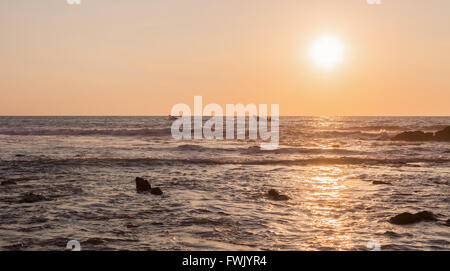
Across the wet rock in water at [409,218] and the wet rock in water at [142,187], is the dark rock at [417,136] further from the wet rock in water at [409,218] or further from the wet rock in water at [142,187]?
the wet rock in water at [142,187]

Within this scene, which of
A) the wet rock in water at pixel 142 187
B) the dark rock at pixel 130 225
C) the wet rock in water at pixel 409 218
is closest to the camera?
the dark rock at pixel 130 225

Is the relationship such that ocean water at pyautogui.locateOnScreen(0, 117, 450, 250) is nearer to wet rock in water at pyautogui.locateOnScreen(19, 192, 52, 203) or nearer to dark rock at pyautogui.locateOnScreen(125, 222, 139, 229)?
dark rock at pyautogui.locateOnScreen(125, 222, 139, 229)

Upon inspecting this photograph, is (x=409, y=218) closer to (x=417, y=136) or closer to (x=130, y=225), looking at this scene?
(x=130, y=225)

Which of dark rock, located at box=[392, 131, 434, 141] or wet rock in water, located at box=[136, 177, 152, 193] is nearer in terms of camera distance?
wet rock in water, located at box=[136, 177, 152, 193]

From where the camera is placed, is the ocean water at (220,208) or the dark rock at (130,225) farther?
the dark rock at (130,225)

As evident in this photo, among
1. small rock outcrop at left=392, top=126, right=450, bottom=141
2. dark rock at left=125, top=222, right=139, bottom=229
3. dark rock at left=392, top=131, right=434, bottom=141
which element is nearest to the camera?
dark rock at left=125, top=222, right=139, bottom=229

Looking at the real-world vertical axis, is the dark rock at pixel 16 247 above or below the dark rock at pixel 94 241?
above

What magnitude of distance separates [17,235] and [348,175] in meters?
17.3

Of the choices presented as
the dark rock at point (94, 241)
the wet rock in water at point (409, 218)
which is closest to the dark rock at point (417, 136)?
the wet rock in water at point (409, 218)

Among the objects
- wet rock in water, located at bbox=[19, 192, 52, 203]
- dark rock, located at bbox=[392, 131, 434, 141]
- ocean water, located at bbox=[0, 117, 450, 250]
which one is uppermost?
dark rock, located at bbox=[392, 131, 434, 141]

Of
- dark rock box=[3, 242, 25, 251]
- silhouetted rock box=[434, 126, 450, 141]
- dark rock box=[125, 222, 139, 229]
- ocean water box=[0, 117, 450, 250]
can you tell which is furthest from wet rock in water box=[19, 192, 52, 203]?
silhouetted rock box=[434, 126, 450, 141]

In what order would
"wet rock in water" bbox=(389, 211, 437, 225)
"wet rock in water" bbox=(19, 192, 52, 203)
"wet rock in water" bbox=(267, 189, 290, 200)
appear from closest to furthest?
"wet rock in water" bbox=(389, 211, 437, 225) < "wet rock in water" bbox=(19, 192, 52, 203) < "wet rock in water" bbox=(267, 189, 290, 200)
